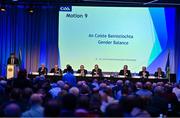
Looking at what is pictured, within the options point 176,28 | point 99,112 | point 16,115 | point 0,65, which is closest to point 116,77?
point 176,28

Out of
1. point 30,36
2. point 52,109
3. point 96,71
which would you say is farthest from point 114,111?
point 30,36

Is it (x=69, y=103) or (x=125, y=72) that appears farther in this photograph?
(x=125, y=72)

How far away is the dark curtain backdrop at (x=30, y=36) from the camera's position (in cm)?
1897

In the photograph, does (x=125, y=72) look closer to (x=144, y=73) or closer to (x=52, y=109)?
(x=144, y=73)

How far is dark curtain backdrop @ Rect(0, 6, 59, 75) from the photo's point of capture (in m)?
19.0

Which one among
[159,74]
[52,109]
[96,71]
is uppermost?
[96,71]

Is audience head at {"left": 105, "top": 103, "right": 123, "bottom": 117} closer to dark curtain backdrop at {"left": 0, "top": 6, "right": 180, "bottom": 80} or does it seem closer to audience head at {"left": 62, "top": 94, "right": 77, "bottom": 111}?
audience head at {"left": 62, "top": 94, "right": 77, "bottom": 111}

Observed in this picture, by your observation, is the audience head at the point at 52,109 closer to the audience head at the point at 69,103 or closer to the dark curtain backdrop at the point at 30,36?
the audience head at the point at 69,103

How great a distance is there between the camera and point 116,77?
16.0 meters

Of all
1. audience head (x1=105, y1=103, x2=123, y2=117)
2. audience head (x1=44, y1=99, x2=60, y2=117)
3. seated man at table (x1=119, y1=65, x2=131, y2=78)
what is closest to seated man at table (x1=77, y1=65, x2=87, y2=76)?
seated man at table (x1=119, y1=65, x2=131, y2=78)

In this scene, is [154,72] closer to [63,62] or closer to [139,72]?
[139,72]

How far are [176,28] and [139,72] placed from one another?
2.82 meters

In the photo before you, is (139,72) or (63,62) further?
(63,62)

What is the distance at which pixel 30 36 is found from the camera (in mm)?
19000
